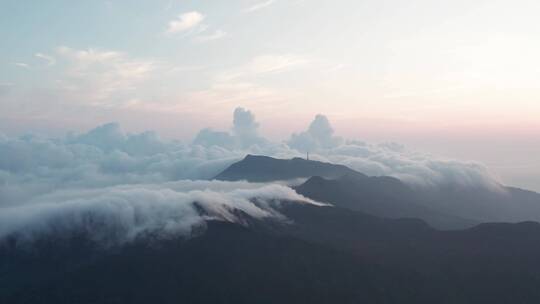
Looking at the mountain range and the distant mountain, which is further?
the mountain range

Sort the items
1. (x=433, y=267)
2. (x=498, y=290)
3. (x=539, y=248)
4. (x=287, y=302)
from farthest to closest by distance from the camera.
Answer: (x=539, y=248), (x=433, y=267), (x=498, y=290), (x=287, y=302)

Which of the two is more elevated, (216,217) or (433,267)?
(216,217)

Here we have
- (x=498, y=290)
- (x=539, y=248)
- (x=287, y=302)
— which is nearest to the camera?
(x=287, y=302)

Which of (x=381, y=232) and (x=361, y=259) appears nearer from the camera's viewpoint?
(x=361, y=259)

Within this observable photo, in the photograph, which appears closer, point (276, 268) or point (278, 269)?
point (278, 269)

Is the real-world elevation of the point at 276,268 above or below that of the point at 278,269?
above

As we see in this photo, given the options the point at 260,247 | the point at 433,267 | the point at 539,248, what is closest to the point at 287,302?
the point at 260,247

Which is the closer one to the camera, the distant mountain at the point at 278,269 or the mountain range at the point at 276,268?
the distant mountain at the point at 278,269

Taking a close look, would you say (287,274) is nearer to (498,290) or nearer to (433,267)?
(433,267)
